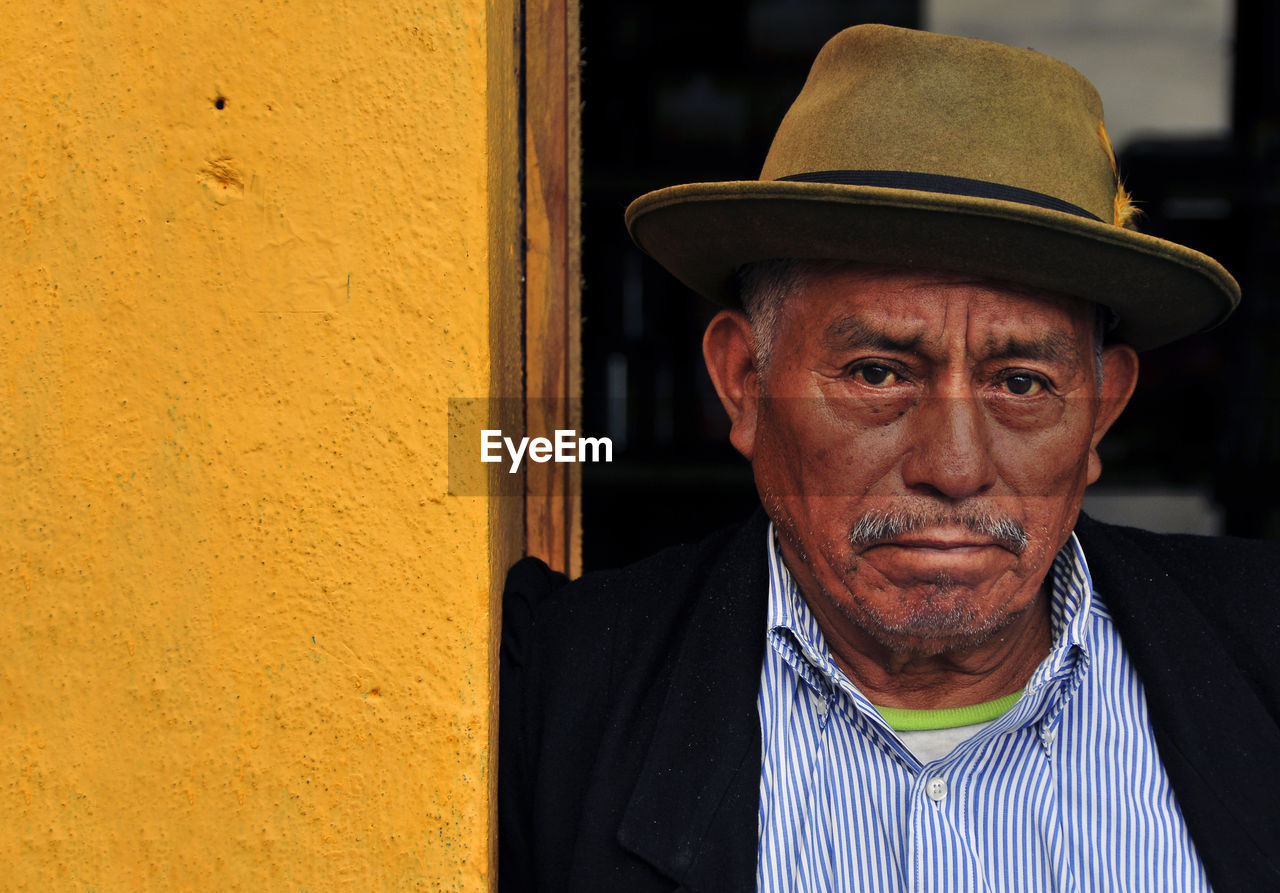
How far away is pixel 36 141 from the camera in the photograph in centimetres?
125

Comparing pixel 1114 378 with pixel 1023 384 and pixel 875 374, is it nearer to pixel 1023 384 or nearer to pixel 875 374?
pixel 1023 384

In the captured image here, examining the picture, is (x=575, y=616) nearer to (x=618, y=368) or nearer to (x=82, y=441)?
(x=82, y=441)

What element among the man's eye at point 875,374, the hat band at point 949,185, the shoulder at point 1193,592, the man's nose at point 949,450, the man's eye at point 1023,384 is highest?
the hat band at point 949,185

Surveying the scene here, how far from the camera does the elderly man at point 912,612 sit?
4.28 feet

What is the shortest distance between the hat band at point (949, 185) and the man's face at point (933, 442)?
10 cm

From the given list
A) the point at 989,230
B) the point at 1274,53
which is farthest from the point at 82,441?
the point at 1274,53

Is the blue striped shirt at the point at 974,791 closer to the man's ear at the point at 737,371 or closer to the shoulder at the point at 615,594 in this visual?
the shoulder at the point at 615,594

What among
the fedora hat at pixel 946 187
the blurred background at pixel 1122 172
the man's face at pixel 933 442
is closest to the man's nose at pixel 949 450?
the man's face at pixel 933 442

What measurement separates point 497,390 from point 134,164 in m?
0.49

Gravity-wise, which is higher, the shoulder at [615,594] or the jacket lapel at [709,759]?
the shoulder at [615,594]

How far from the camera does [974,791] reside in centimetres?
139

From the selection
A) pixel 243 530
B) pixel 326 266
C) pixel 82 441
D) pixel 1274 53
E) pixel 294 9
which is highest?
pixel 1274 53

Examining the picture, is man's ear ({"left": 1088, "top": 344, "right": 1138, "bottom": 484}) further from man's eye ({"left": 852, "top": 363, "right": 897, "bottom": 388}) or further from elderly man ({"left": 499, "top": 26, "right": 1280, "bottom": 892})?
man's eye ({"left": 852, "top": 363, "right": 897, "bottom": 388})

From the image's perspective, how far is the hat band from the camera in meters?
1.30
